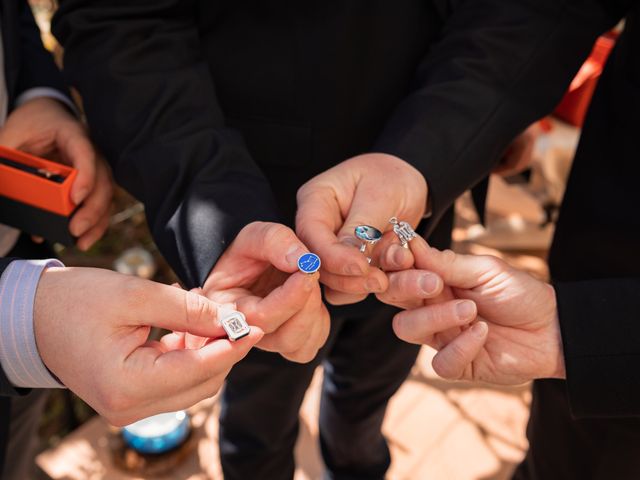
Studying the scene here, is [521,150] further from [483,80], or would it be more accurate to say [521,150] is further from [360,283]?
[360,283]

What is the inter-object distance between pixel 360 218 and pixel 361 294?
0.55ft

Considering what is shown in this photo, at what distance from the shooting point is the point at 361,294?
53.6 inches

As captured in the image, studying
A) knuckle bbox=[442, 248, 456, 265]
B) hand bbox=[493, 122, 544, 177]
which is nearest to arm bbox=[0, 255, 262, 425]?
knuckle bbox=[442, 248, 456, 265]

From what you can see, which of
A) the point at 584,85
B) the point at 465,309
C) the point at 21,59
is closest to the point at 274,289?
the point at 465,309

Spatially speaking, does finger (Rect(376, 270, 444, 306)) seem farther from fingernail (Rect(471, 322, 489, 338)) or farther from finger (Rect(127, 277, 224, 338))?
finger (Rect(127, 277, 224, 338))

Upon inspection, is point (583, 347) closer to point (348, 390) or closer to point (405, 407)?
point (348, 390)

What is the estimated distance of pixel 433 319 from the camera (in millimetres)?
1289

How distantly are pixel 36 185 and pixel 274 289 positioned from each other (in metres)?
0.68

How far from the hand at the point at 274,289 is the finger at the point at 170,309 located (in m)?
0.10

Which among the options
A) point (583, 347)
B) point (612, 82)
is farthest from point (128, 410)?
point (612, 82)

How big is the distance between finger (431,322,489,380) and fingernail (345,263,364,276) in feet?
0.78

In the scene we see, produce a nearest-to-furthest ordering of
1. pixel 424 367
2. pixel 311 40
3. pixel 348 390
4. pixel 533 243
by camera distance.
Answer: pixel 311 40, pixel 348 390, pixel 424 367, pixel 533 243

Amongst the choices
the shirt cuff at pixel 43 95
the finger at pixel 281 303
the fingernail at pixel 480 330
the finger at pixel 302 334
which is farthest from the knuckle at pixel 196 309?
the shirt cuff at pixel 43 95

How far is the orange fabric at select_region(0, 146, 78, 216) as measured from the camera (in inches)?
58.9
